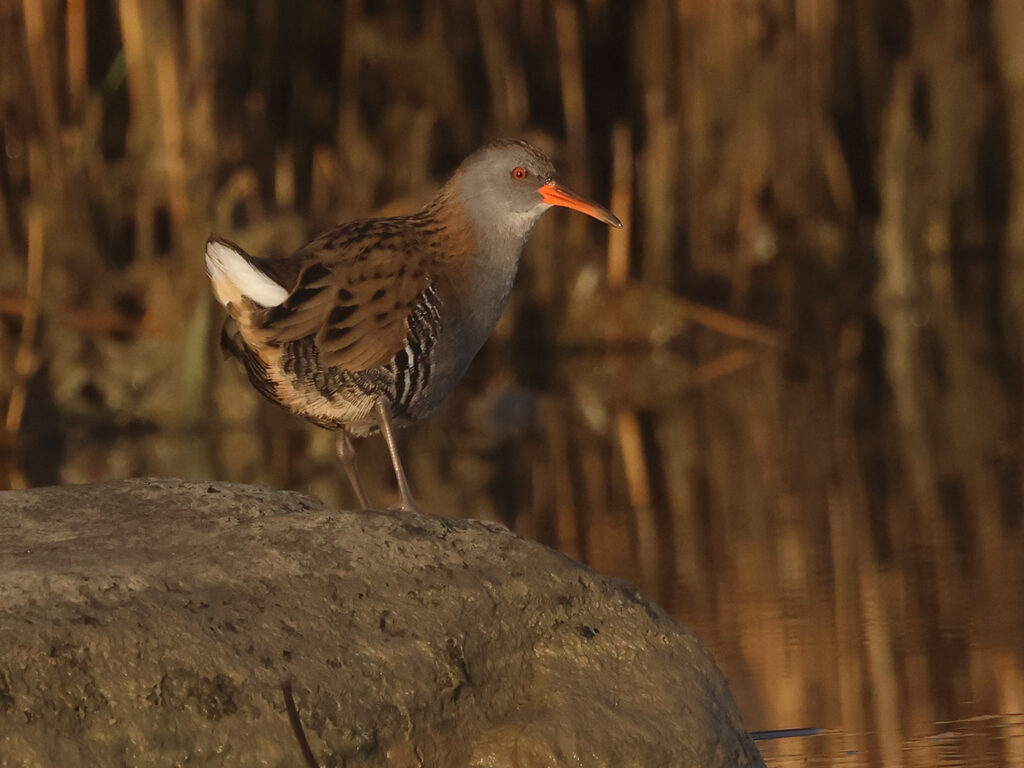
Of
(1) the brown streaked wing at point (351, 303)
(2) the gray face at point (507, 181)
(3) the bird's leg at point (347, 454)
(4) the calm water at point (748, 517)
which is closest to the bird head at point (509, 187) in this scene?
(2) the gray face at point (507, 181)

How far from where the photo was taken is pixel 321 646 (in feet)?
12.7

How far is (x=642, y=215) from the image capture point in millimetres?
12055

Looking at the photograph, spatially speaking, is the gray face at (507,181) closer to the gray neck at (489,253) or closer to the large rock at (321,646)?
the gray neck at (489,253)

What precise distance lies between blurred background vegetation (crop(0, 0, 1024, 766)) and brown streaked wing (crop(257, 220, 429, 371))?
3.64ft

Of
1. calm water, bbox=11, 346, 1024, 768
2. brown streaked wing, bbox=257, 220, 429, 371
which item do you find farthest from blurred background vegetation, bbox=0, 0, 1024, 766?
brown streaked wing, bbox=257, 220, 429, 371

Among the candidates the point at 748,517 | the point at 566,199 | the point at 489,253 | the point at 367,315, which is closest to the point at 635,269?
the point at 748,517

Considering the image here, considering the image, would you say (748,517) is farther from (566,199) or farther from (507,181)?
(507,181)

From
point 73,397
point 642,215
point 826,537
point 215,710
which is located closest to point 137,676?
point 215,710

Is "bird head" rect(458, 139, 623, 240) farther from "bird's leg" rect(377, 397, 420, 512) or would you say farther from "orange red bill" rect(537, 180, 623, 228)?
"bird's leg" rect(377, 397, 420, 512)

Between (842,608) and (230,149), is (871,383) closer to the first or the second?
(230,149)

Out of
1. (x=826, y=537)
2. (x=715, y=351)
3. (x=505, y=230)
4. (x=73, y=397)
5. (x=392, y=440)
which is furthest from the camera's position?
(x=715, y=351)

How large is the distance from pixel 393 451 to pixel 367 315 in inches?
14.8

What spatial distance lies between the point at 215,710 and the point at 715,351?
8359 mm

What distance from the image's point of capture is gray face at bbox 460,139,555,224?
611cm
